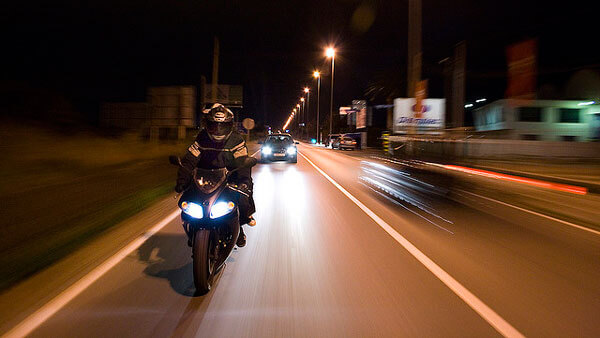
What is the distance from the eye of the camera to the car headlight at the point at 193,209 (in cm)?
480

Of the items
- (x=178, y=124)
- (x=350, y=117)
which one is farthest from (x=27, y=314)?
(x=350, y=117)

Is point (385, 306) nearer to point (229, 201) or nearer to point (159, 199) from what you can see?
point (229, 201)

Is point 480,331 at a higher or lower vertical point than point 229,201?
lower

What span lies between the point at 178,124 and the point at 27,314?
65.1 ft

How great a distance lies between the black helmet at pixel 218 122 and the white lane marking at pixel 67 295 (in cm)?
201

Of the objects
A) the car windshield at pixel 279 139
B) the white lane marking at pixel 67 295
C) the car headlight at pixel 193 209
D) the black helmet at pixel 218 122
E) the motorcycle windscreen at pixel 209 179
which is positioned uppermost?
the car windshield at pixel 279 139

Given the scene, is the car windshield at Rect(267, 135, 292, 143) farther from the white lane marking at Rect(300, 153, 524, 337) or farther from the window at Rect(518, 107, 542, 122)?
the window at Rect(518, 107, 542, 122)

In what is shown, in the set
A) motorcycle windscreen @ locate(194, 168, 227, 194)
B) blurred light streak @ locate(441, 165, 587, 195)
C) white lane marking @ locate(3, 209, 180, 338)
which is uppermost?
motorcycle windscreen @ locate(194, 168, 227, 194)

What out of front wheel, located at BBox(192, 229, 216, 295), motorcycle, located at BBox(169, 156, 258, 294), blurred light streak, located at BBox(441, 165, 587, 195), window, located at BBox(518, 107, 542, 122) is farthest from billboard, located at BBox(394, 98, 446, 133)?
front wheel, located at BBox(192, 229, 216, 295)

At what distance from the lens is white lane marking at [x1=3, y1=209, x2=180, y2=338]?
3.89 m

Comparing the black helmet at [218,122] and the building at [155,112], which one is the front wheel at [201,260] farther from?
the building at [155,112]

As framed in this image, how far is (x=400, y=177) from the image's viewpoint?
1931cm

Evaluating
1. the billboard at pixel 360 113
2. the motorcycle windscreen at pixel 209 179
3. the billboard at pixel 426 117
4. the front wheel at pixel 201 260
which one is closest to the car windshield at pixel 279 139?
the billboard at pixel 426 117

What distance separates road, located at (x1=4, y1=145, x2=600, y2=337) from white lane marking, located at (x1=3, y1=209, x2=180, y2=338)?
0.07 metres
